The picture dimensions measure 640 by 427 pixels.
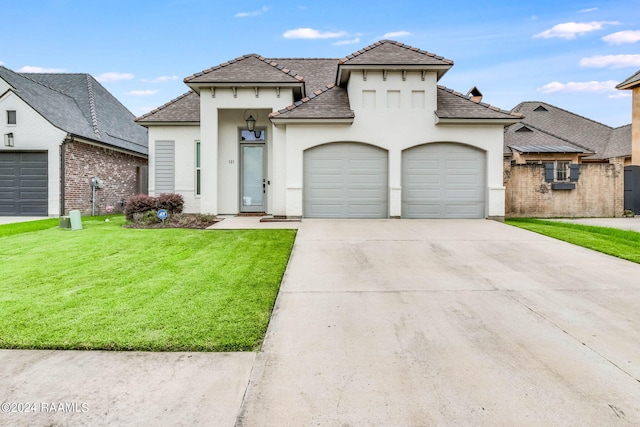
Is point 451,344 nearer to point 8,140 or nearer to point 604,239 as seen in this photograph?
point 604,239

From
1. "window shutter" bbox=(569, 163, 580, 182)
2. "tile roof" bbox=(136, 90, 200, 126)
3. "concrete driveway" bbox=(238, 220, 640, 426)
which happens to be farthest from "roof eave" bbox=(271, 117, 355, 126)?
"window shutter" bbox=(569, 163, 580, 182)

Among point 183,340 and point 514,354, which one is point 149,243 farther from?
point 514,354

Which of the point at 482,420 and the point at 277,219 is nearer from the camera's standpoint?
the point at 482,420

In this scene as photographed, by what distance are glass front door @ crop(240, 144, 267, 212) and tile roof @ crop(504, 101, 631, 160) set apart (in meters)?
14.5

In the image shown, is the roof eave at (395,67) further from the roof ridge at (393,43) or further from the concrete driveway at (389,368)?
the concrete driveway at (389,368)

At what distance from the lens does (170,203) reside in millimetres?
12094

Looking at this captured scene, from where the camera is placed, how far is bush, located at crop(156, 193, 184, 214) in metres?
12.0

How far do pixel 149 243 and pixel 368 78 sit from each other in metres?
8.30

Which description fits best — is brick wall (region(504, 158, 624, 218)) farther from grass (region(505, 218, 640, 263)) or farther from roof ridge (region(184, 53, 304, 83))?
roof ridge (region(184, 53, 304, 83))

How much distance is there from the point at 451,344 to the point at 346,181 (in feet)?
30.8

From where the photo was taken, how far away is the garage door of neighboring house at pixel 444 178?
1255cm

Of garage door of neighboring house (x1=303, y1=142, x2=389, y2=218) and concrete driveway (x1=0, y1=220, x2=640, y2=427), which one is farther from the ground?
garage door of neighboring house (x1=303, y1=142, x2=389, y2=218)

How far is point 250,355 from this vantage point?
10.4ft

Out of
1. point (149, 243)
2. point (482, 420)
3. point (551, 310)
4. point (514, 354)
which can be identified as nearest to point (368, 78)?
point (149, 243)
